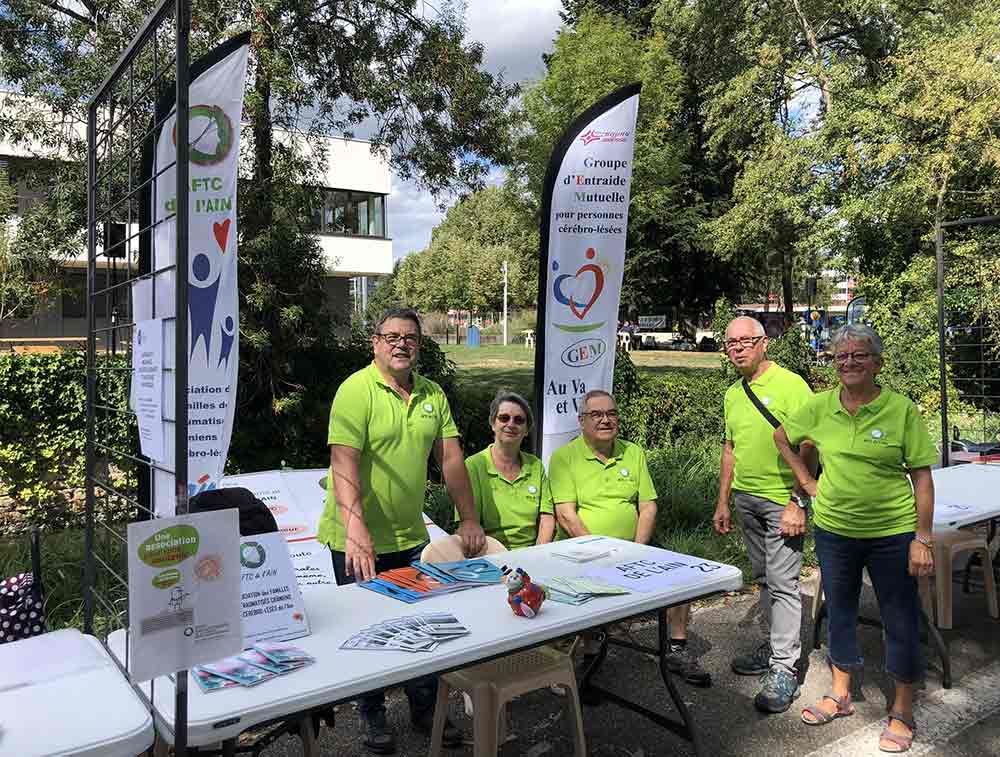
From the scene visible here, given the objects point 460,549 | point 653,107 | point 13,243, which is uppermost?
point 653,107

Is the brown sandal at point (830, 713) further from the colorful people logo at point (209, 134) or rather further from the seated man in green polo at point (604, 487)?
the colorful people logo at point (209, 134)

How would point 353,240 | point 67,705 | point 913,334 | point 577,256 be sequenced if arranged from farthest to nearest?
point 353,240, point 913,334, point 577,256, point 67,705

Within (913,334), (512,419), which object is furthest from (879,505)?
(913,334)

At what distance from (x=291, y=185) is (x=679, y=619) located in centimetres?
621

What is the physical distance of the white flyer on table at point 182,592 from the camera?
1.64 metres

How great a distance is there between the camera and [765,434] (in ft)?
12.8

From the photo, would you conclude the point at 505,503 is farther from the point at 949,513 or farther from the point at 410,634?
the point at 949,513

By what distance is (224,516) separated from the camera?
1.74m

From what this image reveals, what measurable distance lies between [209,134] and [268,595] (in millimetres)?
2783

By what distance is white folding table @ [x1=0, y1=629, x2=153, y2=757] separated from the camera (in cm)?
171

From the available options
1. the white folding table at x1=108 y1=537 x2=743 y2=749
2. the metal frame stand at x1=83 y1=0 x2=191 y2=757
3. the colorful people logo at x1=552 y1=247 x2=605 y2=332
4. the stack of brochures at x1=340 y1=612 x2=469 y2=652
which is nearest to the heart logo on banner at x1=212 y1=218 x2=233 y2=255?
the metal frame stand at x1=83 y1=0 x2=191 y2=757

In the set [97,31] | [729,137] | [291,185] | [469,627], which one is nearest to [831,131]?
[729,137]

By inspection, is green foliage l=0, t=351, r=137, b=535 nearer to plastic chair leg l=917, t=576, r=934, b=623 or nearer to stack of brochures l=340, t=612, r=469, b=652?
stack of brochures l=340, t=612, r=469, b=652

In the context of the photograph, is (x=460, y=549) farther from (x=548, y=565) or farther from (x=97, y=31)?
(x=97, y=31)
